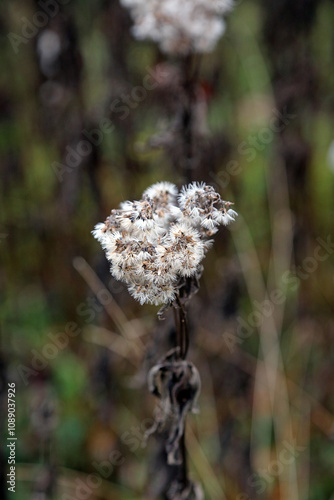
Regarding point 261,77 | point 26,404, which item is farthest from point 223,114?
point 26,404

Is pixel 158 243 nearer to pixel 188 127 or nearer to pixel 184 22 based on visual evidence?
pixel 188 127

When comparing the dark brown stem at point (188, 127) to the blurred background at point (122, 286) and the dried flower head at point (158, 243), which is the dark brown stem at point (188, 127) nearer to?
the blurred background at point (122, 286)

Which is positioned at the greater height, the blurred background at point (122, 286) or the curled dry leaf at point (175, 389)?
the blurred background at point (122, 286)

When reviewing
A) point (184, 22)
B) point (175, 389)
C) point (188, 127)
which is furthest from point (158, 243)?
point (184, 22)

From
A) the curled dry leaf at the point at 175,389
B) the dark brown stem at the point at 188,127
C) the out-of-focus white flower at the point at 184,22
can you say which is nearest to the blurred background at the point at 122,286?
the dark brown stem at the point at 188,127

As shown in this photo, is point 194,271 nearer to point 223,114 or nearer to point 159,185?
point 159,185

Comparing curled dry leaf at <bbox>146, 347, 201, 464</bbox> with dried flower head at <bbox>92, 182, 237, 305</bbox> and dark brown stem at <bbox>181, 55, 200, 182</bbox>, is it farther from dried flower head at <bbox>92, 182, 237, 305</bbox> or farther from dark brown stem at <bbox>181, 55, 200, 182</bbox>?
dark brown stem at <bbox>181, 55, 200, 182</bbox>
